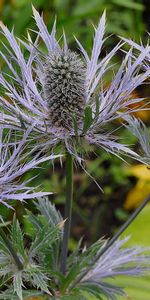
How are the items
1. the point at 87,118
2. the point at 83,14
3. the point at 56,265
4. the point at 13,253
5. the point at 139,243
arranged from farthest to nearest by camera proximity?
the point at 83,14 < the point at 139,243 < the point at 56,265 < the point at 13,253 < the point at 87,118

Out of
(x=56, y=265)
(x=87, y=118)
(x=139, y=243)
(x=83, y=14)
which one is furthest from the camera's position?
(x=83, y=14)

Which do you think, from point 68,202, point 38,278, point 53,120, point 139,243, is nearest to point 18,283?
point 38,278

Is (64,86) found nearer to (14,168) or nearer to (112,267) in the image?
(14,168)

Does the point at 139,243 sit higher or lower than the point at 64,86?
lower

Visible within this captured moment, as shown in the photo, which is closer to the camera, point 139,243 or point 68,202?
point 68,202

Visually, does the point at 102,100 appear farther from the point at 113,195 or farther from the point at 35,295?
Result: the point at 113,195

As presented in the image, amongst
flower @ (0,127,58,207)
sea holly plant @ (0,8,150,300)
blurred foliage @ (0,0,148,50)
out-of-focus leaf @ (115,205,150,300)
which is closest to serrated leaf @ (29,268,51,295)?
sea holly plant @ (0,8,150,300)
